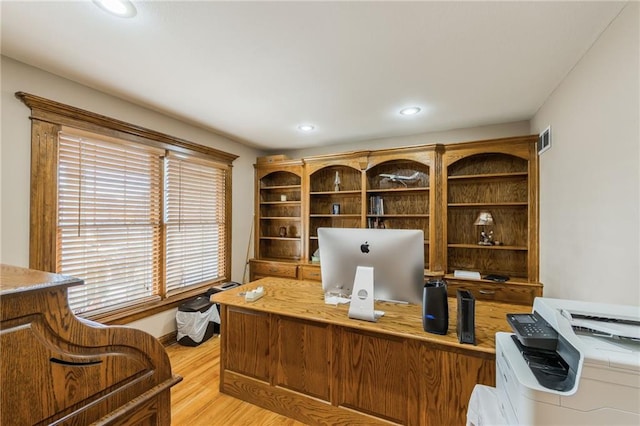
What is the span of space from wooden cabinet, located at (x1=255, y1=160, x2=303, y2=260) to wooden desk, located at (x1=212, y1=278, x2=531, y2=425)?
2.27 m

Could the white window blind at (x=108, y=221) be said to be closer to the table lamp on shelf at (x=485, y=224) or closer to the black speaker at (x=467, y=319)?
the black speaker at (x=467, y=319)

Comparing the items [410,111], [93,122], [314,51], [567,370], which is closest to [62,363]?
[567,370]

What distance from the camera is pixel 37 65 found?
2.07 meters

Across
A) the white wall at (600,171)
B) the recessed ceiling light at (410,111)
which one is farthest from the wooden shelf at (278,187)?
the white wall at (600,171)

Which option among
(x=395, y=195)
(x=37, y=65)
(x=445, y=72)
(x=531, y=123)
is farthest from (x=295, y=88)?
(x=531, y=123)

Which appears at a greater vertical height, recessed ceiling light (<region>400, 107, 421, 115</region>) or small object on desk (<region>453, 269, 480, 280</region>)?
recessed ceiling light (<region>400, 107, 421, 115</region>)

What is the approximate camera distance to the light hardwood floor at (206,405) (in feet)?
6.43

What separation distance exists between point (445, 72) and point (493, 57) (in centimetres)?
31

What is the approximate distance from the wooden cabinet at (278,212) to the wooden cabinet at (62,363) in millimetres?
3462

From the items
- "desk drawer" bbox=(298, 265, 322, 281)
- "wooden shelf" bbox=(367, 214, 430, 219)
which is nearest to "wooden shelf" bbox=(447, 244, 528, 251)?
"wooden shelf" bbox=(367, 214, 430, 219)

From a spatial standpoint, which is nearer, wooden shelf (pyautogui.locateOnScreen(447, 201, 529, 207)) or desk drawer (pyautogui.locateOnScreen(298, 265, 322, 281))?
wooden shelf (pyautogui.locateOnScreen(447, 201, 529, 207))

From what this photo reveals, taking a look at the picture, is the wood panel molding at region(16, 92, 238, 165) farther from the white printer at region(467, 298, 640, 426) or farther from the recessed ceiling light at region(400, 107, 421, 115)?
the white printer at region(467, 298, 640, 426)

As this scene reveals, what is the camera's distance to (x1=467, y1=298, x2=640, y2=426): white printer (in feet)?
2.88

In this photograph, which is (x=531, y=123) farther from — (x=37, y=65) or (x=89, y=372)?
(x=37, y=65)
